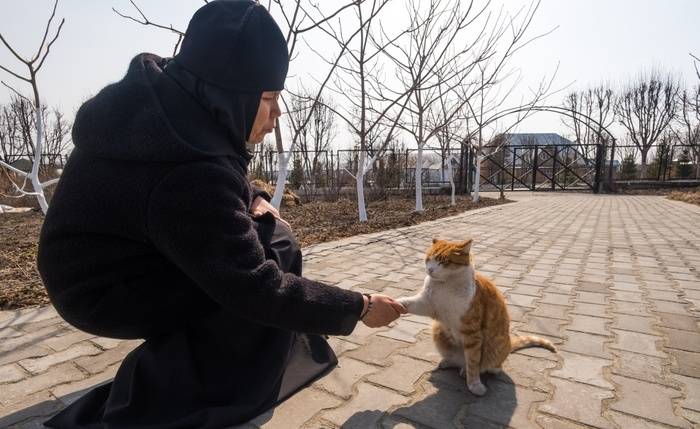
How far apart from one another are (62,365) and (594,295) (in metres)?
3.90

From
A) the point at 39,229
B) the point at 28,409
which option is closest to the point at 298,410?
the point at 28,409

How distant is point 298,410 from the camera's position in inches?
68.9

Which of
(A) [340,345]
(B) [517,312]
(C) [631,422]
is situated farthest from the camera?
(B) [517,312]

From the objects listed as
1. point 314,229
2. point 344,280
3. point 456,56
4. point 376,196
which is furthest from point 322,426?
point 376,196

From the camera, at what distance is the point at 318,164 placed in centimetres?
1567

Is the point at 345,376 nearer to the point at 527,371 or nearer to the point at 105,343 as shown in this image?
the point at 527,371

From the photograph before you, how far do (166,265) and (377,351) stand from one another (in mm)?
1404

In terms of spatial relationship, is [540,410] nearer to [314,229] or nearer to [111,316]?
[111,316]

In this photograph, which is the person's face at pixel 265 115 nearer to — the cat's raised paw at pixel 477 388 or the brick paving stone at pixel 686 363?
the cat's raised paw at pixel 477 388

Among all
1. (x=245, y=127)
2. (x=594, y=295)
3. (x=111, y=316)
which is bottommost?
(x=594, y=295)

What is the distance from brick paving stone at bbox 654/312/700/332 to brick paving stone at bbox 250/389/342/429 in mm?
2464

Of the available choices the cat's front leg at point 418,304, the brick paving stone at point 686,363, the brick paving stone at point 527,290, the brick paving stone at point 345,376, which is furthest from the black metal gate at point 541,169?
the cat's front leg at point 418,304

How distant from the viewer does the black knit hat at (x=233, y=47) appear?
1.32 m

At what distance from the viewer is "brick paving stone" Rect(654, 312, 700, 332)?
2.74 meters
